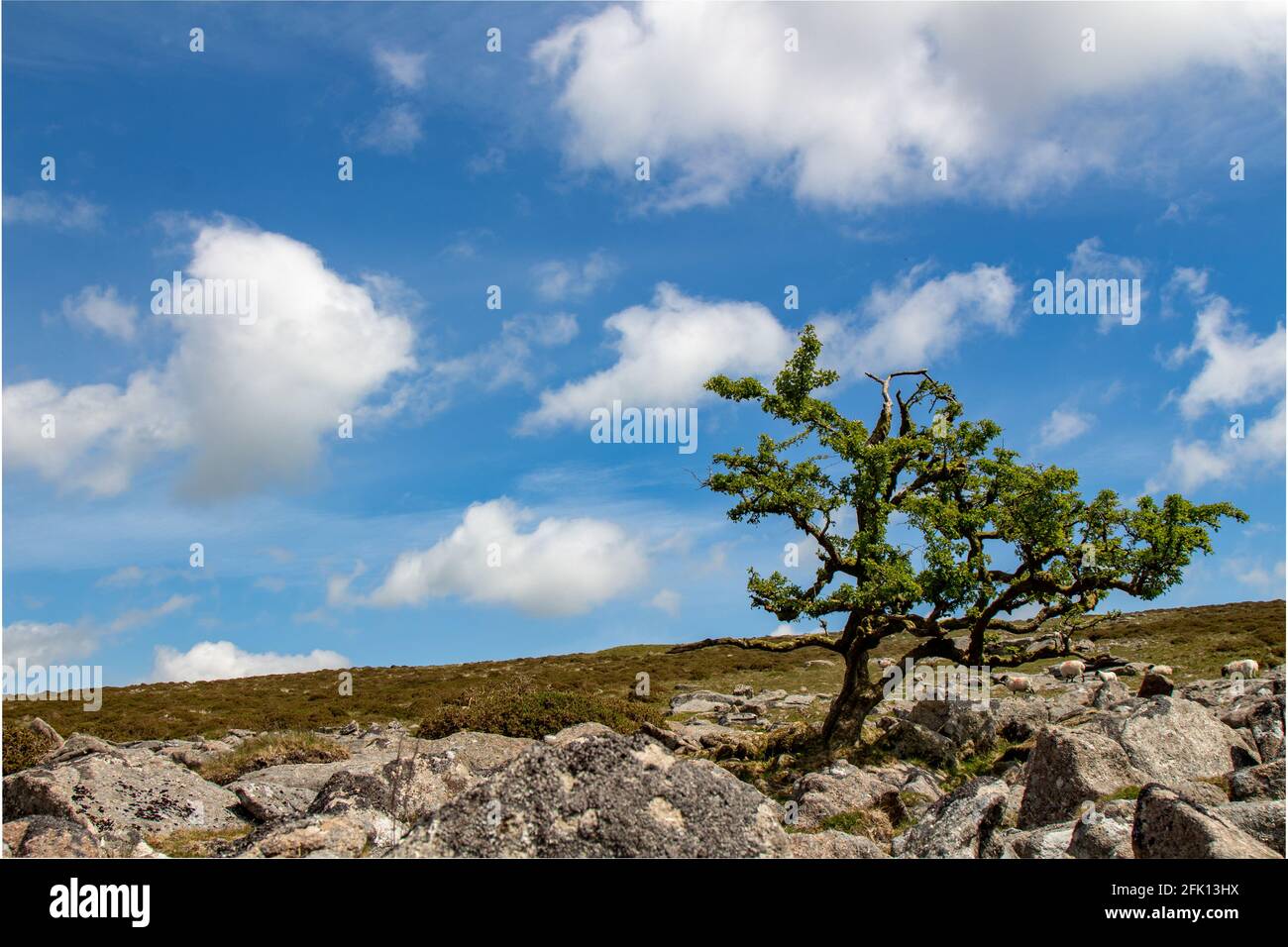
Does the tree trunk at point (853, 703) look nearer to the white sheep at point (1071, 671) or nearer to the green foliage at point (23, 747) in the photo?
the white sheep at point (1071, 671)

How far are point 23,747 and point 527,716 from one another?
1487 cm

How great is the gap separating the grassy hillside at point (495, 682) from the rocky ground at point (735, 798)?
40.2 feet

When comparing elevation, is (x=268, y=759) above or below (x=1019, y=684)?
above

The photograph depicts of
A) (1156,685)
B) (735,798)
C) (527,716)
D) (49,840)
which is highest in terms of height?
(735,798)

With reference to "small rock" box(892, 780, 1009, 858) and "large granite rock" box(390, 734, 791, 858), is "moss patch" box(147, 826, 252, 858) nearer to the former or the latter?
"large granite rock" box(390, 734, 791, 858)

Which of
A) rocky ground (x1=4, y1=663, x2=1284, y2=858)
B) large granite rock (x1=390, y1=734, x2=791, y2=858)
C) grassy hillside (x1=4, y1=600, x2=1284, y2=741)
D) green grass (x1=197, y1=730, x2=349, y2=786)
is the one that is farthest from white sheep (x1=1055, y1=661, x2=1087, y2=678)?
large granite rock (x1=390, y1=734, x2=791, y2=858)

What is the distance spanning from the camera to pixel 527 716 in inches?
1014

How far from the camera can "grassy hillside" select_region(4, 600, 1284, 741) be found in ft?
141

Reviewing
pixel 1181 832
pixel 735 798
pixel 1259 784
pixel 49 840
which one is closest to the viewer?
pixel 735 798

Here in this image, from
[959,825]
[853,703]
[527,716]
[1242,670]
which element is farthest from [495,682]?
[959,825]

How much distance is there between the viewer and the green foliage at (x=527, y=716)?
83.7ft

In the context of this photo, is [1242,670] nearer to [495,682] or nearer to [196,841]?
[196,841]

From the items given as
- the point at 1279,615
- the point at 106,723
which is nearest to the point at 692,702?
the point at 106,723
